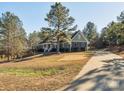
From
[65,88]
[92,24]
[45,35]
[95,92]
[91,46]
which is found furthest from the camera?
[92,24]

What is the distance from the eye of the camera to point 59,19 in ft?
143

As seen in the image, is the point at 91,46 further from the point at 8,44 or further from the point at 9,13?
the point at 8,44

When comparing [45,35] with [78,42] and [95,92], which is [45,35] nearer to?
[78,42]

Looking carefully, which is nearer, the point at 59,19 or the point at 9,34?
the point at 59,19

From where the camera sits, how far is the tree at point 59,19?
43344 mm

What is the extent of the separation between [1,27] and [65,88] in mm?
45927

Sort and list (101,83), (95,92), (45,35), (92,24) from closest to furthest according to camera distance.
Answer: (95,92)
(101,83)
(45,35)
(92,24)

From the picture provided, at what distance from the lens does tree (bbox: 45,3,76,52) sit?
43344 millimetres

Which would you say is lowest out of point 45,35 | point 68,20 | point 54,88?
point 54,88

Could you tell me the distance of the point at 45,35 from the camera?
1715 inches

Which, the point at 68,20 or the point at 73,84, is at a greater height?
the point at 68,20

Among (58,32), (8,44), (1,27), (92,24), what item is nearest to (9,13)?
(1,27)

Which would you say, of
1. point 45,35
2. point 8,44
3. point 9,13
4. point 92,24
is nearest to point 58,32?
point 45,35

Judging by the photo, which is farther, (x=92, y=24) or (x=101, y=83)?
(x=92, y=24)
